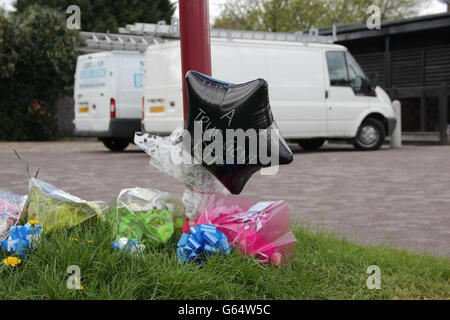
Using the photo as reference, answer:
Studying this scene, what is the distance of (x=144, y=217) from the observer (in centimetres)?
345

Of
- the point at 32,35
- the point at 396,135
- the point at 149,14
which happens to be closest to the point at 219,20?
the point at 149,14

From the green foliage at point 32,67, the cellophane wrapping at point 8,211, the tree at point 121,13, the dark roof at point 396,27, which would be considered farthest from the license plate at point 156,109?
the tree at point 121,13

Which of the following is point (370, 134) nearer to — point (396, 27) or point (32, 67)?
point (396, 27)

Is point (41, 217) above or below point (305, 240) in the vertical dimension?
above

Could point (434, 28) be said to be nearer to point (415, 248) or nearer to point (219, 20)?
point (415, 248)

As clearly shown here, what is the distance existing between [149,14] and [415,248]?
28.8 metres

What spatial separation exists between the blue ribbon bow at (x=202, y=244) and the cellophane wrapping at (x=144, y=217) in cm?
31

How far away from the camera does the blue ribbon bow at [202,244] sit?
3088 mm

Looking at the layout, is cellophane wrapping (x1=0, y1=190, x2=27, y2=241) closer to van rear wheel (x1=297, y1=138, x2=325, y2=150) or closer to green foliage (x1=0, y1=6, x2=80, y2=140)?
van rear wheel (x1=297, y1=138, x2=325, y2=150)

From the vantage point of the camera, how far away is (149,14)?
3127cm

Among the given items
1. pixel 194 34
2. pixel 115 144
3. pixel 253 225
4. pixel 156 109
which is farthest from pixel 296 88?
pixel 253 225

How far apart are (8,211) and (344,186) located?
499 centimetres

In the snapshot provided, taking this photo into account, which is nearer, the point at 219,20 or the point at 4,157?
the point at 4,157

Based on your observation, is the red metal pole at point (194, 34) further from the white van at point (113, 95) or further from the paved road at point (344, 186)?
the white van at point (113, 95)
